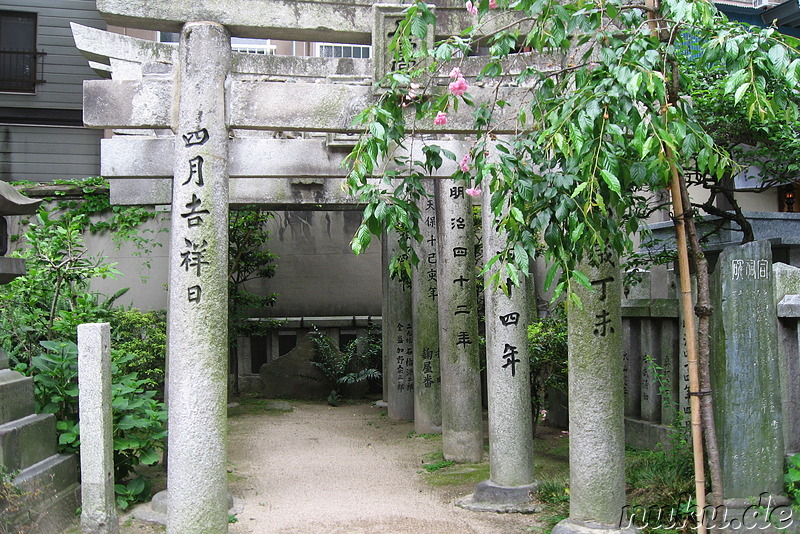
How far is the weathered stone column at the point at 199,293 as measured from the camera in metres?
5.96

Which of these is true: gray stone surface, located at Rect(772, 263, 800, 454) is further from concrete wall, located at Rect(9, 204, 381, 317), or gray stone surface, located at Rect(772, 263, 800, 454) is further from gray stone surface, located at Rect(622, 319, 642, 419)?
concrete wall, located at Rect(9, 204, 381, 317)

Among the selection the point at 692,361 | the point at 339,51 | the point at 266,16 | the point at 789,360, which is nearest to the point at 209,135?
the point at 266,16

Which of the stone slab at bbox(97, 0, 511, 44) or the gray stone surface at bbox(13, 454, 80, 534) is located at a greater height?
the stone slab at bbox(97, 0, 511, 44)

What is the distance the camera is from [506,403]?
756 centimetres

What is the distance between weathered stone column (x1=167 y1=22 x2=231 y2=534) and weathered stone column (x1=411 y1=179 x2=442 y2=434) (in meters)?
5.66

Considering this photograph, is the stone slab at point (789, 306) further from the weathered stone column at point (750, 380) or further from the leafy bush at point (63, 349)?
the leafy bush at point (63, 349)

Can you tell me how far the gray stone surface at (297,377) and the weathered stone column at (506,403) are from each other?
800 centimetres

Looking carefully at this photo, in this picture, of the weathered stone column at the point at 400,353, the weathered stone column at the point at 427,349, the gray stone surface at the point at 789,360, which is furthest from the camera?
the weathered stone column at the point at 400,353

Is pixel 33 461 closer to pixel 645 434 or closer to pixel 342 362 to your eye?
pixel 645 434

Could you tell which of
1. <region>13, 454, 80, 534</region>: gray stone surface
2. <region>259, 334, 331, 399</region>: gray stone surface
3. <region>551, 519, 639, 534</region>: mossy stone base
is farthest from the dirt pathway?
<region>259, 334, 331, 399</region>: gray stone surface

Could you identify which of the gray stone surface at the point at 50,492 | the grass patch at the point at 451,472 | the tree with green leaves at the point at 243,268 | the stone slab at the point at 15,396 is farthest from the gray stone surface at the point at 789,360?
the tree with green leaves at the point at 243,268

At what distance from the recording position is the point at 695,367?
5.00 m

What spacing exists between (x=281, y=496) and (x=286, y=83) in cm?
434

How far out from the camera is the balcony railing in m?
16.7
